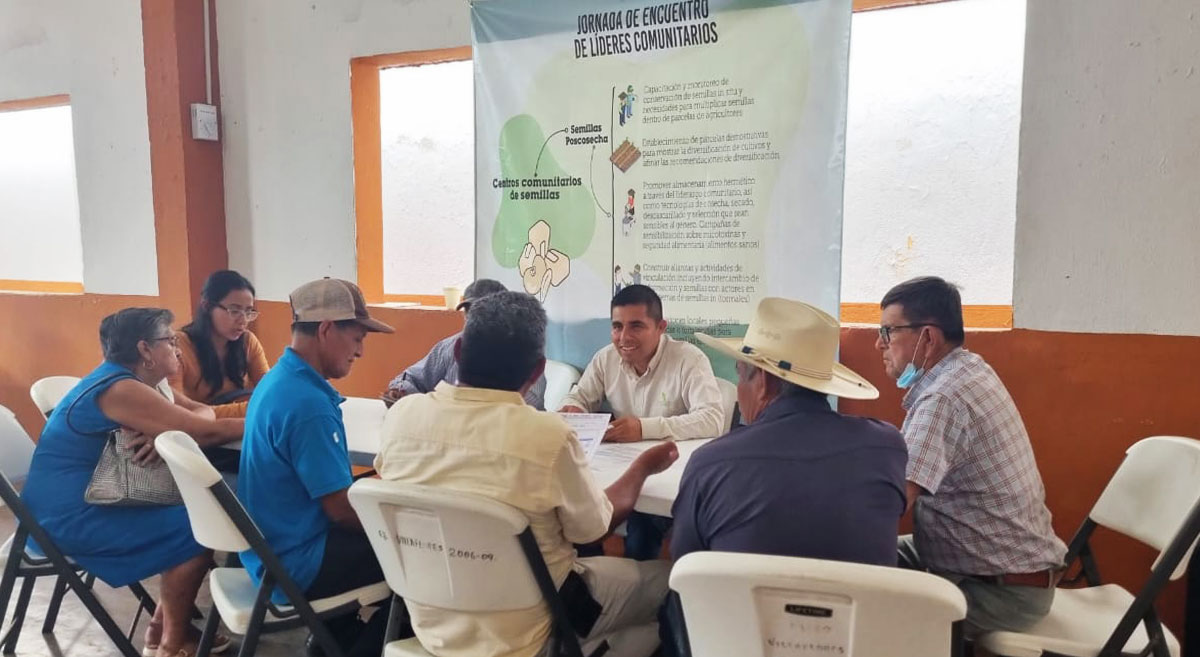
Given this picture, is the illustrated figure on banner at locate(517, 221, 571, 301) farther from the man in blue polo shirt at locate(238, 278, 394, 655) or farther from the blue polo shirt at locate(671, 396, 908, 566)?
the blue polo shirt at locate(671, 396, 908, 566)

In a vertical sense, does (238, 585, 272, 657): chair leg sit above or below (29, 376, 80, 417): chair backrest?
below

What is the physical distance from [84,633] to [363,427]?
1.25 metres

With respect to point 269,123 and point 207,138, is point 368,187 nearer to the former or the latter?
point 269,123

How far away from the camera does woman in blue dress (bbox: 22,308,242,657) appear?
2.28 metres

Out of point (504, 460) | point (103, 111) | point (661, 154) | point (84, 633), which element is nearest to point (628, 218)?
point (661, 154)

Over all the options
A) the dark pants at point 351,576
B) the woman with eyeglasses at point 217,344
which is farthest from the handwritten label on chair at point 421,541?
the woman with eyeglasses at point 217,344

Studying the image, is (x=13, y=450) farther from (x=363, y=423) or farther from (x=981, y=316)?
(x=981, y=316)

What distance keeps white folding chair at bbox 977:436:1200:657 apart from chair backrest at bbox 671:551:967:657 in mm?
734

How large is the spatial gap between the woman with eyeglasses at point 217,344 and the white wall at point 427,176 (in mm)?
1078

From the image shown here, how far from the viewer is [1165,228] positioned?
2453 millimetres

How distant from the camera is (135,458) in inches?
90.5

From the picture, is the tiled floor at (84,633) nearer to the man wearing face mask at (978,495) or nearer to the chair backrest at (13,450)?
the chair backrest at (13,450)

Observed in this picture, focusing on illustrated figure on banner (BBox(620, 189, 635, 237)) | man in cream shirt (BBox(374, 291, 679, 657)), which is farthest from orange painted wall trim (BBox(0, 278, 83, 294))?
man in cream shirt (BBox(374, 291, 679, 657))

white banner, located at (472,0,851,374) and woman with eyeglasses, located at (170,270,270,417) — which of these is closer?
white banner, located at (472,0,851,374)
